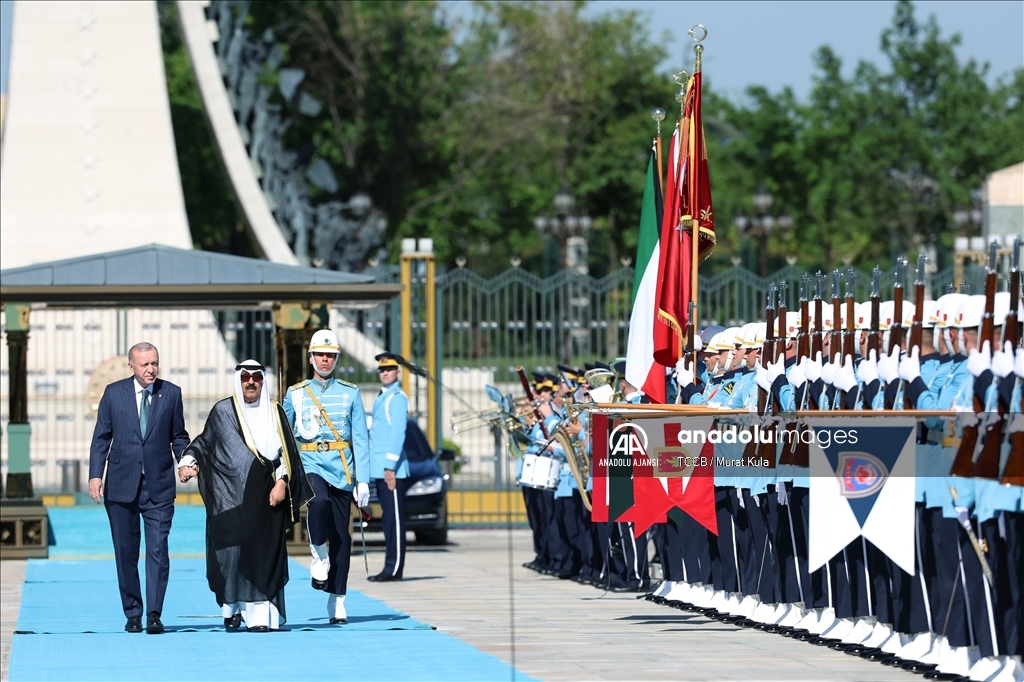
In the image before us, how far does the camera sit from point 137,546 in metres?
12.6

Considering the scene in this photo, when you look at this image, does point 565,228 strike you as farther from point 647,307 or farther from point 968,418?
point 968,418

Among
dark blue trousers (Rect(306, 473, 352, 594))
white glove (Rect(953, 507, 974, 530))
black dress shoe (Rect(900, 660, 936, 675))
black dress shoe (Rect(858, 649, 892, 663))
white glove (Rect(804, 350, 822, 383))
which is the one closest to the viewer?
white glove (Rect(953, 507, 974, 530))

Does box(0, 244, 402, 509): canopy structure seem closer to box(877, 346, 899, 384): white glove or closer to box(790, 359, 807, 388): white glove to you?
box(790, 359, 807, 388): white glove

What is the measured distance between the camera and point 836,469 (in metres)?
11.1

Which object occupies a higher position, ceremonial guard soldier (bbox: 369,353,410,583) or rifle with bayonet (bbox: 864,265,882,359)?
rifle with bayonet (bbox: 864,265,882,359)

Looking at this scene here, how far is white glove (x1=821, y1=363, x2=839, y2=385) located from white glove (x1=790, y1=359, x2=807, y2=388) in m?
0.20

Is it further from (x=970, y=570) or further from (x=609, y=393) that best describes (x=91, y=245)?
(x=970, y=570)

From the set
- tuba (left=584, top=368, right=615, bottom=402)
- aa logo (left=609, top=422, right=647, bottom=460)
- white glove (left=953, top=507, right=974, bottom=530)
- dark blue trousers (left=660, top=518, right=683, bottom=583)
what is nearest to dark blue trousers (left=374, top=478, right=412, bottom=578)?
tuba (left=584, top=368, right=615, bottom=402)

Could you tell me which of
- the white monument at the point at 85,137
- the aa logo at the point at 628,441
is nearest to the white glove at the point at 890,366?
the aa logo at the point at 628,441

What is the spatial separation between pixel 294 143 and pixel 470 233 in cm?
613

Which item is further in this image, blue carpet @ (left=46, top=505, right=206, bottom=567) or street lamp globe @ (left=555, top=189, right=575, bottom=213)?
street lamp globe @ (left=555, top=189, right=575, bottom=213)

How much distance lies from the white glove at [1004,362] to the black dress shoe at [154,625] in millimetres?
5668

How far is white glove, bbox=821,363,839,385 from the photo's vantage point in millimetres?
11203

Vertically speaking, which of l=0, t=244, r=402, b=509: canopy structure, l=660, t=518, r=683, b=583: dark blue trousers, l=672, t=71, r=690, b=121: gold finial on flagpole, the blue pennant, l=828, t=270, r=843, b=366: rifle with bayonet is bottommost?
l=660, t=518, r=683, b=583: dark blue trousers
